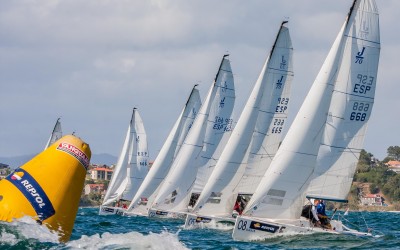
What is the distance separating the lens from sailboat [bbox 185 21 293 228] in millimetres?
36281

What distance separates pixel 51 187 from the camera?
1209cm

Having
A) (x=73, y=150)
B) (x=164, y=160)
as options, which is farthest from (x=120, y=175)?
(x=73, y=150)

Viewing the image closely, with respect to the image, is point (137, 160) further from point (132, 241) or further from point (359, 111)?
point (132, 241)

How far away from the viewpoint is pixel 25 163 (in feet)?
41.0

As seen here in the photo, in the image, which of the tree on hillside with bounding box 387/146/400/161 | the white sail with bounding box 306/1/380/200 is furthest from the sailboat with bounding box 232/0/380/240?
the tree on hillside with bounding box 387/146/400/161

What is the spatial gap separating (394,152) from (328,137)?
16615cm

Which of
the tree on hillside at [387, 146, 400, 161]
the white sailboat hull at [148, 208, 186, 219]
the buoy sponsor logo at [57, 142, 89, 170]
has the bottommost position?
the buoy sponsor logo at [57, 142, 89, 170]

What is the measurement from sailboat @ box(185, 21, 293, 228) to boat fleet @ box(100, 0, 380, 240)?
41mm

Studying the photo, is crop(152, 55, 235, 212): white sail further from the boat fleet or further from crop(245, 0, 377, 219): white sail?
crop(245, 0, 377, 219): white sail

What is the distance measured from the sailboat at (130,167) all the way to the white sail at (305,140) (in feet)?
97.7

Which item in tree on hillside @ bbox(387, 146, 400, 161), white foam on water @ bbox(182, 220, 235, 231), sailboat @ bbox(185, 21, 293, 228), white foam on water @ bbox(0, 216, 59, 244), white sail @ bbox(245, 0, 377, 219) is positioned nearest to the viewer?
white foam on water @ bbox(0, 216, 59, 244)

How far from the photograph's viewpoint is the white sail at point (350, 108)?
27.5m

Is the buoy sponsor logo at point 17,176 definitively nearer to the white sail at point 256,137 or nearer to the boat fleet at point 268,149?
the boat fleet at point 268,149

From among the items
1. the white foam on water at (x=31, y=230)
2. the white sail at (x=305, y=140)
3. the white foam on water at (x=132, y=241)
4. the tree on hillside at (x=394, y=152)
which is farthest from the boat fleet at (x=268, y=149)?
the tree on hillside at (x=394, y=152)
